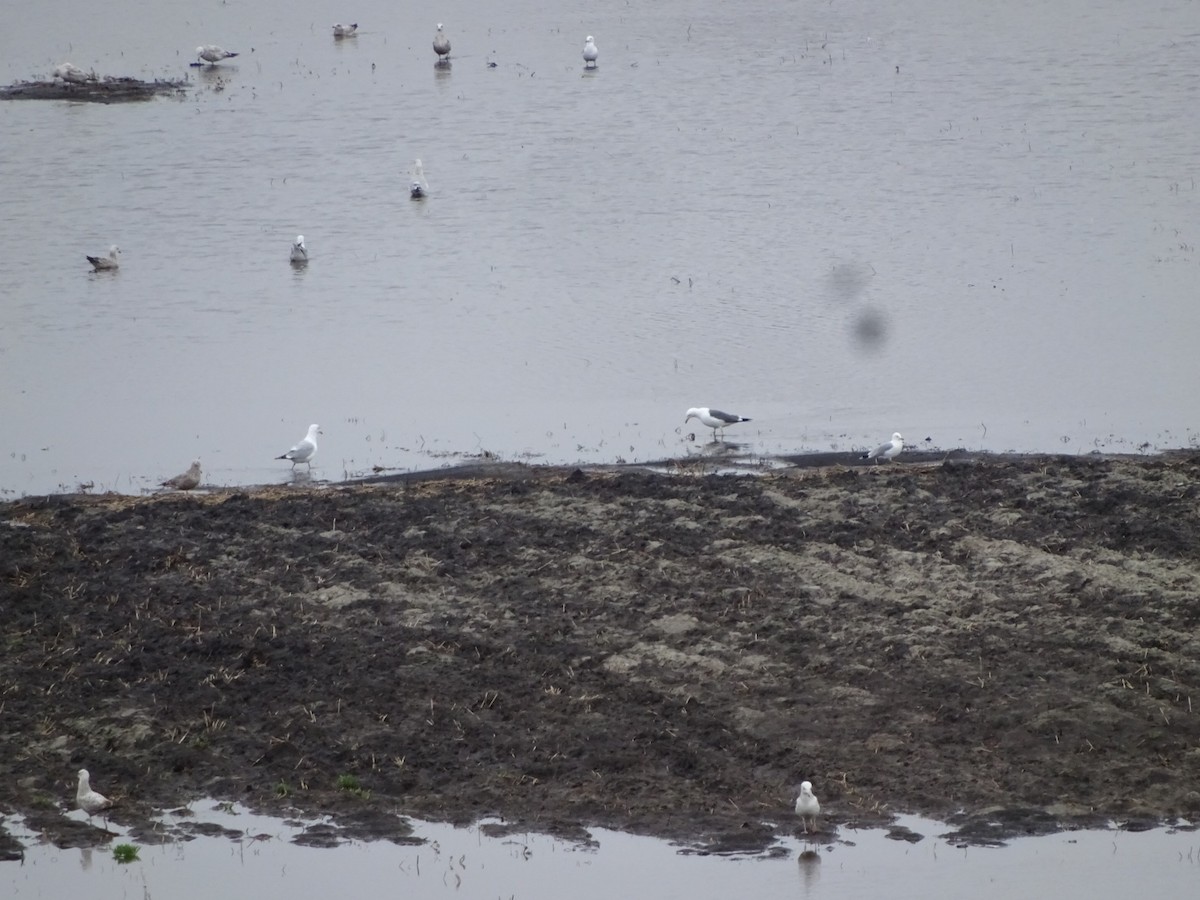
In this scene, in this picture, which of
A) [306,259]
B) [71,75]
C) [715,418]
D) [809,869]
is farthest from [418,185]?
[809,869]

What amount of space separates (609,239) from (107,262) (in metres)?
9.55

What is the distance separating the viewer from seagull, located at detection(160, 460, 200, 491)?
18.3 metres

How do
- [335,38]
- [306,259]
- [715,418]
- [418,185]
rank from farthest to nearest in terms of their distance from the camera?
1. [335,38]
2. [418,185]
3. [306,259]
4. [715,418]

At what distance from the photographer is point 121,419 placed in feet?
74.5

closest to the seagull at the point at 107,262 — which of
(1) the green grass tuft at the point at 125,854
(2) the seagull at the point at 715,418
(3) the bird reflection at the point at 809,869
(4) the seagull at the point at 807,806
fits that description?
(2) the seagull at the point at 715,418

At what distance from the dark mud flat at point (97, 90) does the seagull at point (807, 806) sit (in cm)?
3812

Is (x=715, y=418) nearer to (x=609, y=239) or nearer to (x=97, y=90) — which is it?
(x=609, y=239)

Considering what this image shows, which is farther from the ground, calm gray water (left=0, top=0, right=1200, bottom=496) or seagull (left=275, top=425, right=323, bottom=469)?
calm gray water (left=0, top=0, right=1200, bottom=496)

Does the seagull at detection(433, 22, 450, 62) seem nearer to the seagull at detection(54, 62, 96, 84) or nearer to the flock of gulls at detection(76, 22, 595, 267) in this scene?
the flock of gulls at detection(76, 22, 595, 267)

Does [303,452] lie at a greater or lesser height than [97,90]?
lesser

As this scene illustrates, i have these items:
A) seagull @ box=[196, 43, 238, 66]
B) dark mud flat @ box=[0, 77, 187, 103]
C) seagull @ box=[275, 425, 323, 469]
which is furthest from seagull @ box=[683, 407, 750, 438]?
seagull @ box=[196, 43, 238, 66]

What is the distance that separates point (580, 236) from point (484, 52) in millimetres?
19274

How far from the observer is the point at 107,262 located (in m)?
32.1

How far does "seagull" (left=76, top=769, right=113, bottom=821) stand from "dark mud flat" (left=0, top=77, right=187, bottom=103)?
36.3 m
